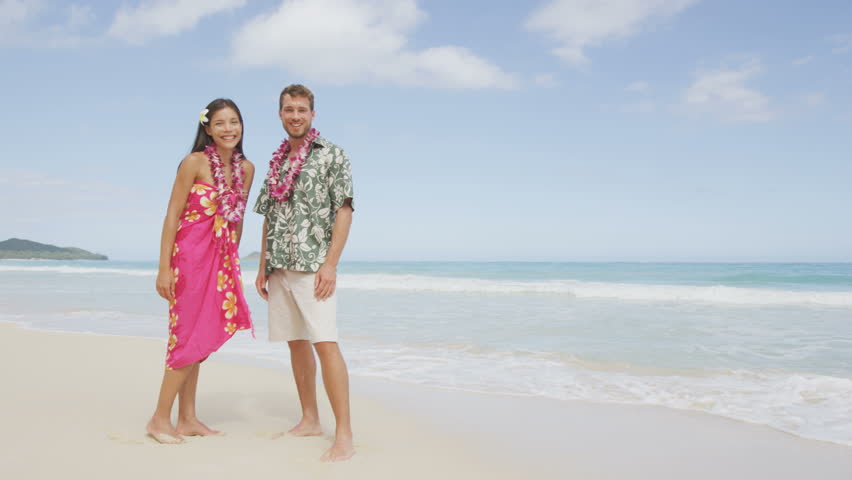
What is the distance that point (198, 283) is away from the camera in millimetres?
2982

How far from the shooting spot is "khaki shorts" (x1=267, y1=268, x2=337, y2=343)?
2.84 metres

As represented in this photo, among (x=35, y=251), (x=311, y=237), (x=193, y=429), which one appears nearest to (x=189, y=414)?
(x=193, y=429)

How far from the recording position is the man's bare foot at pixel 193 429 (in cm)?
308

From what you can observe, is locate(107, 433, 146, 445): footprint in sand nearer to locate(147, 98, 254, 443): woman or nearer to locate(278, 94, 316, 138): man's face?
locate(147, 98, 254, 443): woman

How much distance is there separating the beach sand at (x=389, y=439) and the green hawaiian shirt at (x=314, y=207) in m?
0.98

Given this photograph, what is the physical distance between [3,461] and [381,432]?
5.94ft

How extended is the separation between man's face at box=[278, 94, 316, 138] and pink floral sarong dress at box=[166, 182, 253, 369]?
535mm

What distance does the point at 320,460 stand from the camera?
8.90ft

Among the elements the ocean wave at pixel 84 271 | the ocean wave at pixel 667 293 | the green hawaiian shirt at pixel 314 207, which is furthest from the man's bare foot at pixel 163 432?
the ocean wave at pixel 84 271

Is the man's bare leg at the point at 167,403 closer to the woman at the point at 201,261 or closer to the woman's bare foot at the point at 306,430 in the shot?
the woman at the point at 201,261

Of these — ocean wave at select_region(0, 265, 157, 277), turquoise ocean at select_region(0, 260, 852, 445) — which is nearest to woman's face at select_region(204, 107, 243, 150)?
turquoise ocean at select_region(0, 260, 852, 445)

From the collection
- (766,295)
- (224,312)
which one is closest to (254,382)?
(224,312)

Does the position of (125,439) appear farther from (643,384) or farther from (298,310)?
(643,384)

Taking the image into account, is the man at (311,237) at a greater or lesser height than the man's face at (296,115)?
lesser
